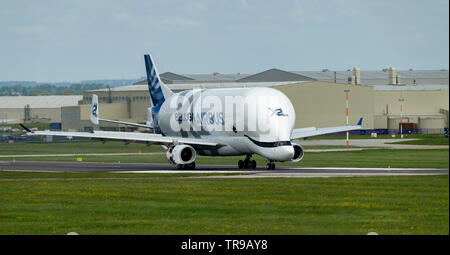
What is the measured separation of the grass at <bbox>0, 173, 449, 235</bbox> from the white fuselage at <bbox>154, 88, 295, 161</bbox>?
37.9 ft

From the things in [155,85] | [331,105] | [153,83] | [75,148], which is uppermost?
[153,83]

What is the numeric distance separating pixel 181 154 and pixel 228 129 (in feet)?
13.3

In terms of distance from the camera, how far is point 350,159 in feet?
264

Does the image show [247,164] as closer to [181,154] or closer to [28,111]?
[181,154]

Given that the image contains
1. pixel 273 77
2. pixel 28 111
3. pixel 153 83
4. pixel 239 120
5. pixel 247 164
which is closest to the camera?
pixel 239 120

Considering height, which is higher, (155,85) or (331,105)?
(155,85)

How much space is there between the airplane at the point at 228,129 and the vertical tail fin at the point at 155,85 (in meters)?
3.55

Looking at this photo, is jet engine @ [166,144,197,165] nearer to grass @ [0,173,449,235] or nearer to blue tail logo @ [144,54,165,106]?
blue tail logo @ [144,54,165,106]

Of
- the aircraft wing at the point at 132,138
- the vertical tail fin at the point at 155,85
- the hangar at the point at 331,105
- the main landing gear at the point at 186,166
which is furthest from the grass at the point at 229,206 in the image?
the hangar at the point at 331,105

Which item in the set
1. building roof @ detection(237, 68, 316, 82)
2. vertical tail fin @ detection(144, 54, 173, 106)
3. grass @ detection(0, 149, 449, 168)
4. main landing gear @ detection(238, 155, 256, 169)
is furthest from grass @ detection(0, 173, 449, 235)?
building roof @ detection(237, 68, 316, 82)

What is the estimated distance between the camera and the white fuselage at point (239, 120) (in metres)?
64.2

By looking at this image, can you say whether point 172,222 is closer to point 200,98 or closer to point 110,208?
point 110,208

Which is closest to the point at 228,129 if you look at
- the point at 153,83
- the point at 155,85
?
the point at 155,85

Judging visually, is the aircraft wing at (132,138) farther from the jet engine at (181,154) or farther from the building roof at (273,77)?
the building roof at (273,77)
